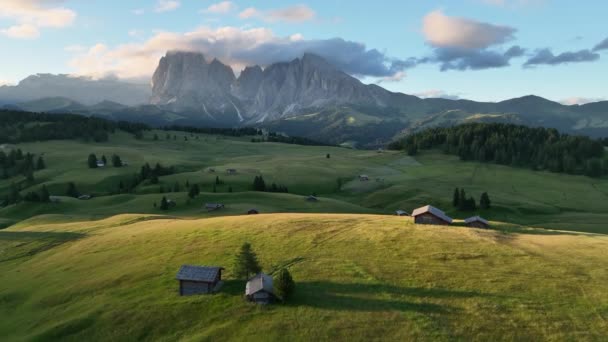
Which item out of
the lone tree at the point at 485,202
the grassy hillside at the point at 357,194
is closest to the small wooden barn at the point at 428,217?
the grassy hillside at the point at 357,194

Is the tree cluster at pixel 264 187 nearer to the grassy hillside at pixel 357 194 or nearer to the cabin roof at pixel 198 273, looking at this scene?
the grassy hillside at pixel 357 194

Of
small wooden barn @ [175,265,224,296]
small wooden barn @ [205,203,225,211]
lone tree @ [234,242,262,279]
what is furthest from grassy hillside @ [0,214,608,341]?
small wooden barn @ [205,203,225,211]

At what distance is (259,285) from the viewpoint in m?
45.9

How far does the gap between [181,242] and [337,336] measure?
37.2 metres

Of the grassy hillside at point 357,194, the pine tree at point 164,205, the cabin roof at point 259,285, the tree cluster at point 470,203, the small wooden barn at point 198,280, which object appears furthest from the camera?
the tree cluster at point 470,203

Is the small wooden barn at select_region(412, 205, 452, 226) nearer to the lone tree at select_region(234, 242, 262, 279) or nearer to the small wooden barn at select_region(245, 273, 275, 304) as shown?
the lone tree at select_region(234, 242, 262, 279)

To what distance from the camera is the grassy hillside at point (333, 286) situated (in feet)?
133

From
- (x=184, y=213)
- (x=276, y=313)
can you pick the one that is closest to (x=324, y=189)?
(x=184, y=213)

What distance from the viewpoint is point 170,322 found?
44.1 metres

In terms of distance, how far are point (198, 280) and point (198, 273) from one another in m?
1.18

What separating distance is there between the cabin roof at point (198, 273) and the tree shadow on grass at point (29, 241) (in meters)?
39.7

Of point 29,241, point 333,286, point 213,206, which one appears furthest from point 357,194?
point 333,286

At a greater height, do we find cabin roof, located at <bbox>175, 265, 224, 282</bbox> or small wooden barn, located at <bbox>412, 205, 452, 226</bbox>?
small wooden barn, located at <bbox>412, 205, 452, 226</bbox>

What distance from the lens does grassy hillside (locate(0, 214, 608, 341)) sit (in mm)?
40469
